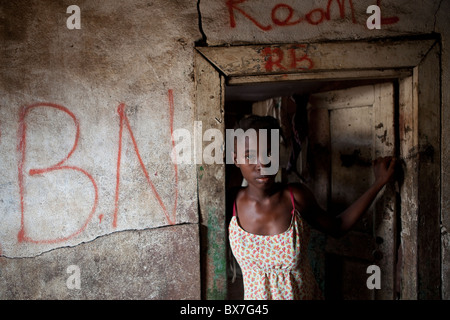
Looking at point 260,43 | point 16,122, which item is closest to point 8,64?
point 16,122

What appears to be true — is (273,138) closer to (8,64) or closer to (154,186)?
(154,186)

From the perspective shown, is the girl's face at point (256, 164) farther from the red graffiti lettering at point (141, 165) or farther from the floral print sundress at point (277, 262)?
the red graffiti lettering at point (141, 165)

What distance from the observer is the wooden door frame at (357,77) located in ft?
6.26

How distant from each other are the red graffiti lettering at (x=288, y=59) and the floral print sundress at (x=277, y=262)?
2.83ft

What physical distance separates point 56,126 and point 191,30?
1091 mm

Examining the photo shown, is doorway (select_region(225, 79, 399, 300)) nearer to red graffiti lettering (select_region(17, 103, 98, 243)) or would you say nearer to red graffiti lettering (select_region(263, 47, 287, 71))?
red graffiti lettering (select_region(263, 47, 287, 71))

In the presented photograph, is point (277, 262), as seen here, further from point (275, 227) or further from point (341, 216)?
point (341, 216)

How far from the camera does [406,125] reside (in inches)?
80.4

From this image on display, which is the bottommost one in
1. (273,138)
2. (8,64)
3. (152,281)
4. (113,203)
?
(152,281)

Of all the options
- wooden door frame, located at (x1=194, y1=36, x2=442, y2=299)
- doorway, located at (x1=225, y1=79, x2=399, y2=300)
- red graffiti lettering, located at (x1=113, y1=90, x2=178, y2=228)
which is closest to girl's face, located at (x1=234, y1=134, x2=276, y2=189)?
wooden door frame, located at (x1=194, y1=36, x2=442, y2=299)

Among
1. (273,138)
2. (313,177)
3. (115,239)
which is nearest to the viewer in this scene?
(273,138)

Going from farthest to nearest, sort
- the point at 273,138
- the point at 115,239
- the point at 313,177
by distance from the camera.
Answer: the point at 313,177 → the point at 115,239 → the point at 273,138

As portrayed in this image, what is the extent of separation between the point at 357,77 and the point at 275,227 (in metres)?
1.16

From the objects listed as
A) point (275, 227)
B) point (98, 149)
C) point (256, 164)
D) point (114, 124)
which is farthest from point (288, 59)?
point (98, 149)
